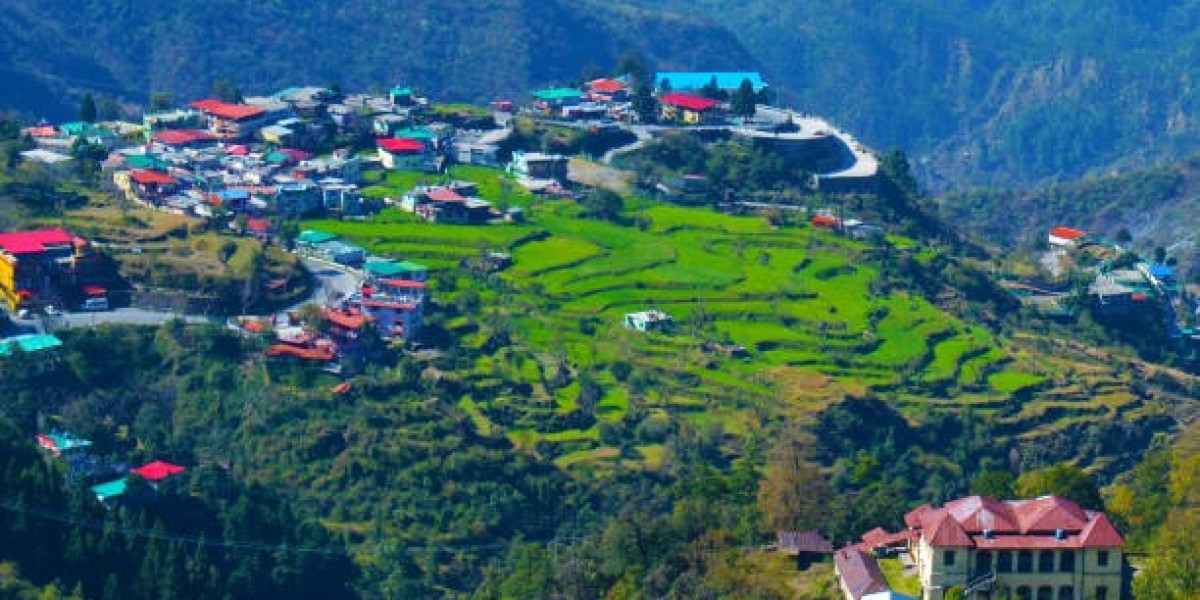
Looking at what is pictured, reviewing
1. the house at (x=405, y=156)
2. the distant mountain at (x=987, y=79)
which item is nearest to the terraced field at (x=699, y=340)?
the house at (x=405, y=156)

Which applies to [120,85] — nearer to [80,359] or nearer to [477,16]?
[477,16]

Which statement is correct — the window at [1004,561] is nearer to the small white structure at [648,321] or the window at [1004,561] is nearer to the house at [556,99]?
the small white structure at [648,321]

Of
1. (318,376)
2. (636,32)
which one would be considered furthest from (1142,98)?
(318,376)

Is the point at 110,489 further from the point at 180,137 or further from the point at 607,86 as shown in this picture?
the point at 607,86

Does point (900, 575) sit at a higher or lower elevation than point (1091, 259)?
higher

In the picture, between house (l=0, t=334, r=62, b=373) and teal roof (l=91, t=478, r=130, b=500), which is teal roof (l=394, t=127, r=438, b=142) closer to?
house (l=0, t=334, r=62, b=373)

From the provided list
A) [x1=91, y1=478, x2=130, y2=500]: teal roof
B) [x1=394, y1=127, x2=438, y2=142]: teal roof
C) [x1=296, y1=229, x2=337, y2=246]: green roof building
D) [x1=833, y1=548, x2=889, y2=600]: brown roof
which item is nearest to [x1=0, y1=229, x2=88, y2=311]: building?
[x1=296, y1=229, x2=337, y2=246]: green roof building
